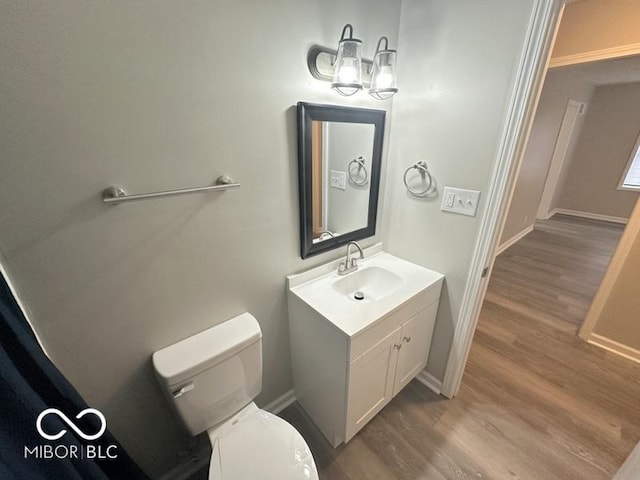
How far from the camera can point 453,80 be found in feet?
4.11

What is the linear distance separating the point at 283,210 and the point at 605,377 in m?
Answer: 2.50

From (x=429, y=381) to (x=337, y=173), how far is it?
1.51 meters

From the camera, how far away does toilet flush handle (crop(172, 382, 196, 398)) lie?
3.19 feet

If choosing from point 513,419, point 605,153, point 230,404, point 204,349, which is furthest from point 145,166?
point 605,153

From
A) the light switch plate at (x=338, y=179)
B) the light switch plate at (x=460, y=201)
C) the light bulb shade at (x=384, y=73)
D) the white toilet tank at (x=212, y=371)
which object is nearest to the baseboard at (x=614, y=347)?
the light switch plate at (x=460, y=201)

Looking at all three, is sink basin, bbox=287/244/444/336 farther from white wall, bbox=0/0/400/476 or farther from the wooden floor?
the wooden floor

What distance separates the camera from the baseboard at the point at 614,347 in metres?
1.96

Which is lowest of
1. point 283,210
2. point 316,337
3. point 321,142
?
point 316,337

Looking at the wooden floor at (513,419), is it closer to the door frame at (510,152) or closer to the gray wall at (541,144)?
the door frame at (510,152)

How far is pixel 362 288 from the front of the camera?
1.62 m

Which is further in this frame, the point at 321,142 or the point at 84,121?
the point at 321,142

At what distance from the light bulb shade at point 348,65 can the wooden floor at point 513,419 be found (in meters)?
1.80

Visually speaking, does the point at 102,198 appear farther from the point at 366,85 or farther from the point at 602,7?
the point at 602,7

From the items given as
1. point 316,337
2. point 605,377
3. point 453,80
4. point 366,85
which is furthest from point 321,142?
point 605,377
